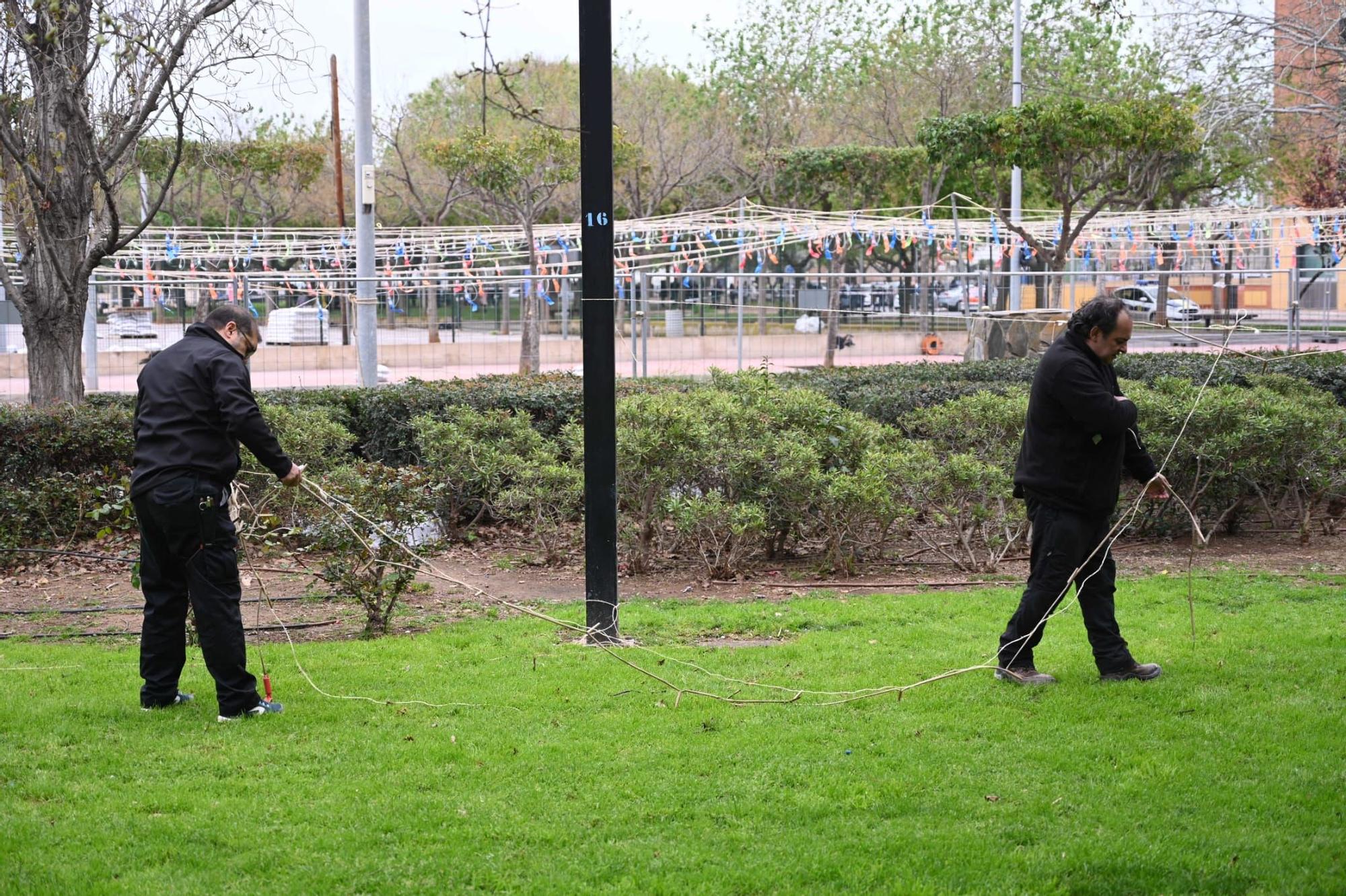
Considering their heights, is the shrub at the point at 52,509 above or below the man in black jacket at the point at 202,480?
below

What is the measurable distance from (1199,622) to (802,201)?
30447 mm

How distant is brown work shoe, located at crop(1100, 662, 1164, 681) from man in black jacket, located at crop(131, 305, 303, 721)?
350 centimetres

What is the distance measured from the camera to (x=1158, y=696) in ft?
17.3

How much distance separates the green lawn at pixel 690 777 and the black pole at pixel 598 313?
1.48 ft

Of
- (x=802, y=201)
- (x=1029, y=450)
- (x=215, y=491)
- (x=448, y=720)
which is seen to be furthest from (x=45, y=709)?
(x=802, y=201)

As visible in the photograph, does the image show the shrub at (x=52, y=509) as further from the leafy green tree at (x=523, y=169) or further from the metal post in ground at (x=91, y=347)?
the leafy green tree at (x=523, y=169)

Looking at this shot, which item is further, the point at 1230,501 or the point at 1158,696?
the point at 1230,501

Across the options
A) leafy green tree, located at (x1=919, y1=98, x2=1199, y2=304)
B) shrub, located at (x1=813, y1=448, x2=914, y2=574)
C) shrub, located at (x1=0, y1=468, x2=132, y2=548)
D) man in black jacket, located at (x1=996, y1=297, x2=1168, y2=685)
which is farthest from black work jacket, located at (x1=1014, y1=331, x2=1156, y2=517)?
leafy green tree, located at (x1=919, y1=98, x2=1199, y2=304)

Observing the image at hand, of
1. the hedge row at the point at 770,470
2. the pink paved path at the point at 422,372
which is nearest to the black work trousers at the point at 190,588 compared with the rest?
the hedge row at the point at 770,470

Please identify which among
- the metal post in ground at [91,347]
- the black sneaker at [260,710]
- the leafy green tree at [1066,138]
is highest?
the leafy green tree at [1066,138]

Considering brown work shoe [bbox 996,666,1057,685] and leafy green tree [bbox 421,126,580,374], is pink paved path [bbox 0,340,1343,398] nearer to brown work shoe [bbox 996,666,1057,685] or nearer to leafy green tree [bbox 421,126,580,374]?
leafy green tree [bbox 421,126,580,374]

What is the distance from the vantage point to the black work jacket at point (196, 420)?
5020mm

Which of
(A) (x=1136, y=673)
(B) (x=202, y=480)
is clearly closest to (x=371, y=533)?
(B) (x=202, y=480)

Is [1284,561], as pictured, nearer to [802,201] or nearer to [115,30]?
[115,30]
